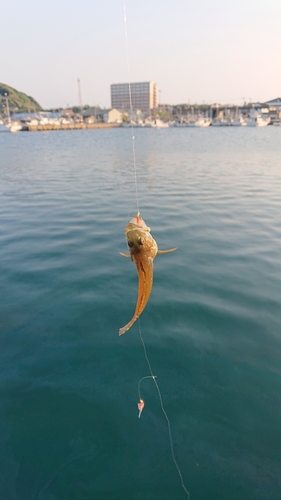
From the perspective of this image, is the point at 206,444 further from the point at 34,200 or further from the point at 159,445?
the point at 34,200

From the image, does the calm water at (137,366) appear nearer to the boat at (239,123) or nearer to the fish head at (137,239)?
the fish head at (137,239)

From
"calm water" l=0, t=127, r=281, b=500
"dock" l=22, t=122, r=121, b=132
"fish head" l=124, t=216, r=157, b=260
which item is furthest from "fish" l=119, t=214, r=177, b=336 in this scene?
"dock" l=22, t=122, r=121, b=132

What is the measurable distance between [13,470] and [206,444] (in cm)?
279

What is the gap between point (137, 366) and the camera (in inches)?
257

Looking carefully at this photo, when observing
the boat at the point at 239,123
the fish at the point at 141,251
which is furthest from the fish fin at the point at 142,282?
the boat at the point at 239,123

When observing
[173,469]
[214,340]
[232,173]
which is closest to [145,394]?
[173,469]

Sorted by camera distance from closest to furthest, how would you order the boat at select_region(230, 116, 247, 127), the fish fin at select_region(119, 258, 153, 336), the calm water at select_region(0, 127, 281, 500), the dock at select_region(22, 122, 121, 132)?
the calm water at select_region(0, 127, 281, 500), the fish fin at select_region(119, 258, 153, 336), the dock at select_region(22, 122, 121, 132), the boat at select_region(230, 116, 247, 127)

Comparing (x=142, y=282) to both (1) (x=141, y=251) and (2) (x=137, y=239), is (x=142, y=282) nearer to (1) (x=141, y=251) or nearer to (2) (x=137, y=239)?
(1) (x=141, y=251)

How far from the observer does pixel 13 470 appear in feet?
15.5

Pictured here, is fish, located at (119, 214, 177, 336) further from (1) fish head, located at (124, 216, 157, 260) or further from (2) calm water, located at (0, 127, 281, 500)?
(2) calm water, located at (0, 127, 281, 500)

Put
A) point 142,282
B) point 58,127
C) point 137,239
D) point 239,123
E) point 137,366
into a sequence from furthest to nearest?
point 58,127 → point 239,123 → point 137,366 → point 142,282 → point 137,239

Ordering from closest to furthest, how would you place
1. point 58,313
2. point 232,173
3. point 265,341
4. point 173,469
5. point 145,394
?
point 173,469 → point 145,394 → point 265,341 → point 58,313 → point 232,173

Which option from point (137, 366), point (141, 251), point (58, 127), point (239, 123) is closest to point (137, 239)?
point (141, 251)

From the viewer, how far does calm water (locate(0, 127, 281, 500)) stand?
15.3 ft
